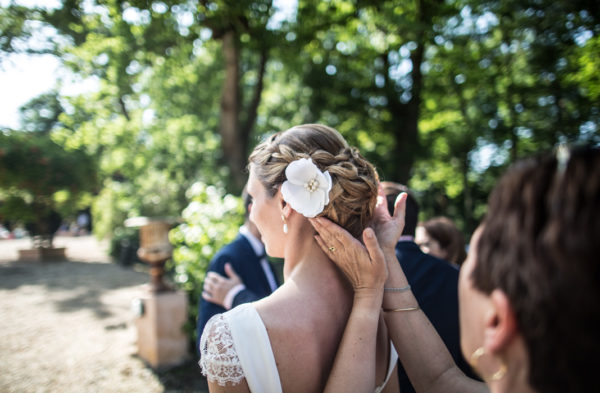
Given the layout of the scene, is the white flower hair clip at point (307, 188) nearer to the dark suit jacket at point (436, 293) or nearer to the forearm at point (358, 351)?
the forearm at point (358, 351)

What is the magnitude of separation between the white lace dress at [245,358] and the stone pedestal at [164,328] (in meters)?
4.22

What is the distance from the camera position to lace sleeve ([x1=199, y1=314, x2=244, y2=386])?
127 centimetres

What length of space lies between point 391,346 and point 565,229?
1159 mm

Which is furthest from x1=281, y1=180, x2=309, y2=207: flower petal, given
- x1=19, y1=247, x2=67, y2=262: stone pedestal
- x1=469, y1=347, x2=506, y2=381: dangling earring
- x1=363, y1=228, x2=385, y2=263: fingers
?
x1=19, y1=247, x2=67, y2=262: stone pedestal

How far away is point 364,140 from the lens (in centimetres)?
1491

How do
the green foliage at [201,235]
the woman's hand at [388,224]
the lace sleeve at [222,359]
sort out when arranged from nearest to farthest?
the lace sleeve at [222,359], the woman's hand at [388,224], the green foliage at [201,235]

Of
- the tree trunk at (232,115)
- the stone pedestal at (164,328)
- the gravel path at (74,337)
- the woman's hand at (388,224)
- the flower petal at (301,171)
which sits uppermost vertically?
the tree trunk at (232,115)

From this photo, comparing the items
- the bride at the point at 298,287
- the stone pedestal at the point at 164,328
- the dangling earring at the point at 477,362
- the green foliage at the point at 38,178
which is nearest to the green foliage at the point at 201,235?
the stone pedestal at the point at 164,328

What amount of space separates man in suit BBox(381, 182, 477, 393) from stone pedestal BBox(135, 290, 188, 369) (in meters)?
3.81

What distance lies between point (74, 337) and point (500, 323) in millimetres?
7391

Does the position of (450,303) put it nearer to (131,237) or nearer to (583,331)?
(583,331)

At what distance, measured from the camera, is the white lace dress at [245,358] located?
1271mm

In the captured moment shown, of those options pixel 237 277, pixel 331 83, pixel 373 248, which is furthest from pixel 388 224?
pixel 331 83

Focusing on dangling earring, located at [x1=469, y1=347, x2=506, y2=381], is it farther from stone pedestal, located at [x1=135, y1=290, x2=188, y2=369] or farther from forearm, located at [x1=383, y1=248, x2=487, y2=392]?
stone pedestal, located at [x1=135, y1=290, x2=188, y2=369]
